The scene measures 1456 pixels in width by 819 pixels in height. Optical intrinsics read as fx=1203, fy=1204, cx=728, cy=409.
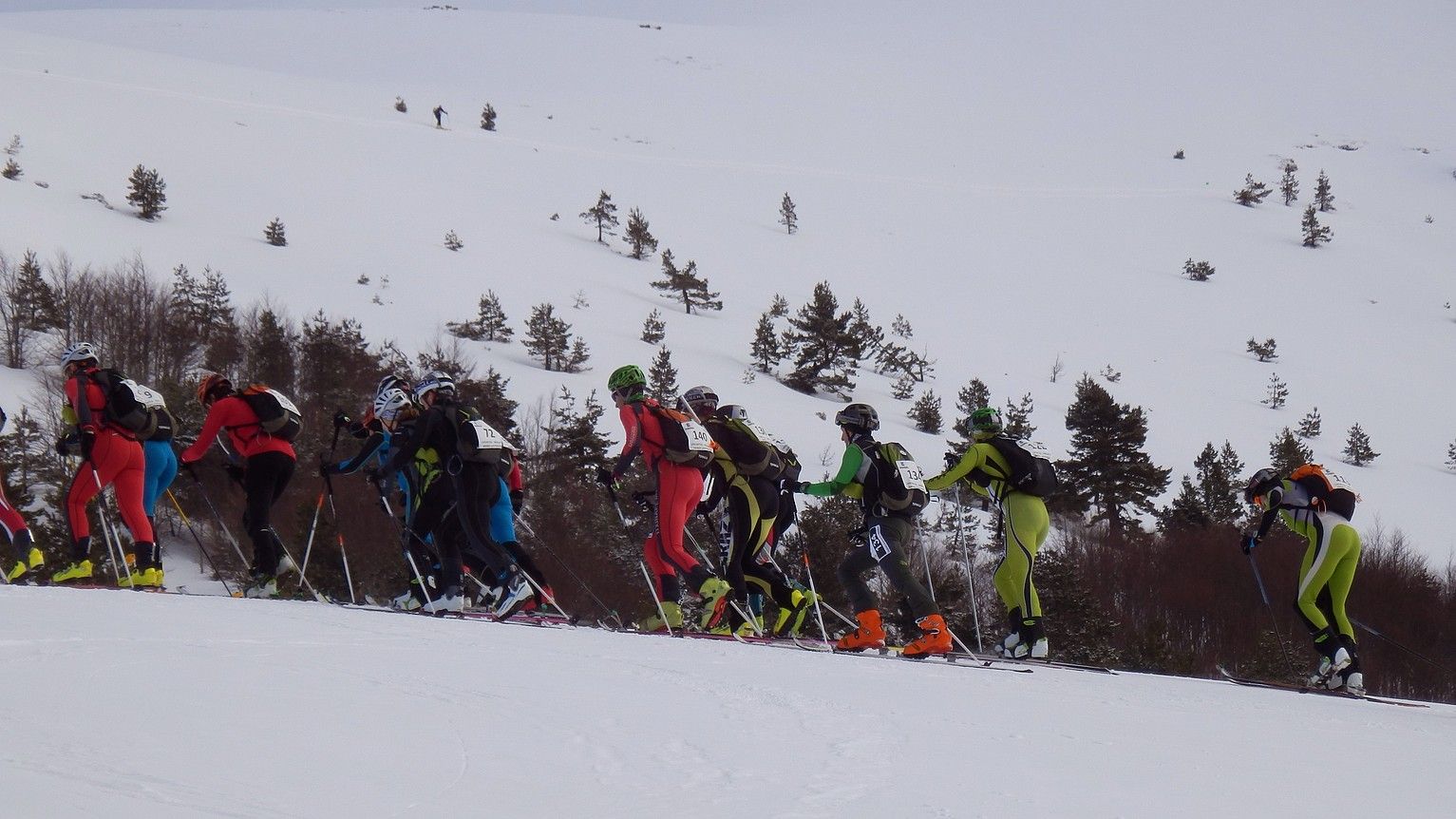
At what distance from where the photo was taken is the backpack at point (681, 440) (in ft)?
36.0

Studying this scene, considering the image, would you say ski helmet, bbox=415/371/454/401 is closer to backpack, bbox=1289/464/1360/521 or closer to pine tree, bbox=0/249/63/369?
backpack, bbox=1289/464/1360/521

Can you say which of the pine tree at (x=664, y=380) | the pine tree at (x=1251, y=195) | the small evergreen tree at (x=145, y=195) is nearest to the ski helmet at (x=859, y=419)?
the pine tree at (x=664, y=380)

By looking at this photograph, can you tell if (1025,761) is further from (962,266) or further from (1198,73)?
(1198,73)

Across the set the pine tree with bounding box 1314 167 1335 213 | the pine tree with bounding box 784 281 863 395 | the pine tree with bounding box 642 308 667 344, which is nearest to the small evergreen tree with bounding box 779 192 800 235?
the pine tree with bounding box 784 281 863 395

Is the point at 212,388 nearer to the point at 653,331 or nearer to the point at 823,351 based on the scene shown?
the point at 653,331

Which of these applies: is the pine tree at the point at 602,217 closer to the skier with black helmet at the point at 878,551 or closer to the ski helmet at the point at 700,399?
the ski helmet at the point at 700,399

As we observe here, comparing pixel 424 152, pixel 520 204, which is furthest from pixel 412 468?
pixel 424 152

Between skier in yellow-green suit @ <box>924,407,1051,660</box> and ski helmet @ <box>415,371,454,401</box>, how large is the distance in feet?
14.8

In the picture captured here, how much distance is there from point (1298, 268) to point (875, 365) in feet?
125

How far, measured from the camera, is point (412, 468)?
11727 mm

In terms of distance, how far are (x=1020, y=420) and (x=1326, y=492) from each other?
24292 millimetres

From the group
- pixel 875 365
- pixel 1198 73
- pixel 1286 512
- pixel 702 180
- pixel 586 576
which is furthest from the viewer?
pixel 1198 73

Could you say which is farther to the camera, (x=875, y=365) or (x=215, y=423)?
(x=875, y=365)

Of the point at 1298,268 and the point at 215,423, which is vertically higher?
the point at 215,423
